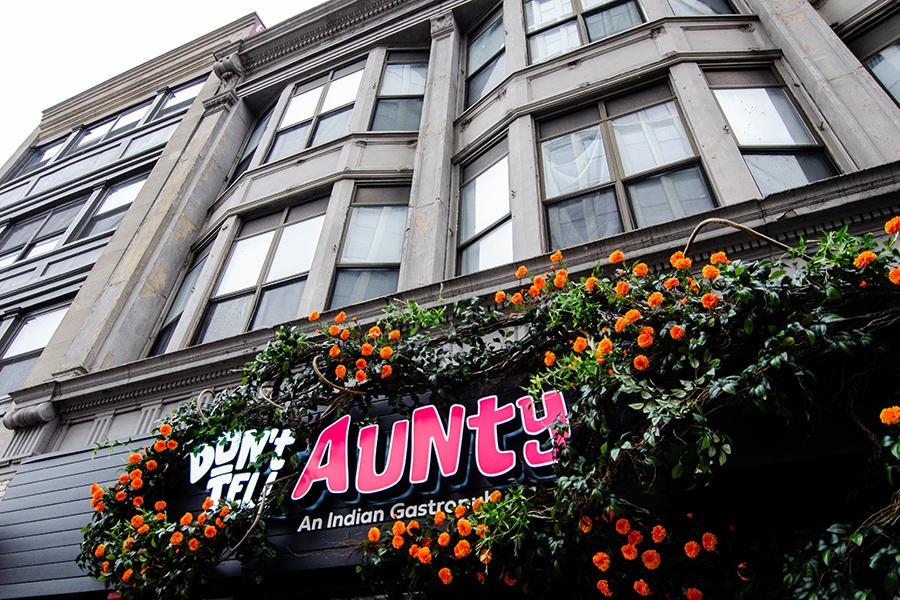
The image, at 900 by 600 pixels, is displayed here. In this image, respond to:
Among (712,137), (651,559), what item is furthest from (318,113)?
(651,559)

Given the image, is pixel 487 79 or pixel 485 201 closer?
pixel 485 201

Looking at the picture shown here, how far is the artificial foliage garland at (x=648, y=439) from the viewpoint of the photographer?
10.2ft

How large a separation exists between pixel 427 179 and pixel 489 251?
1794mm

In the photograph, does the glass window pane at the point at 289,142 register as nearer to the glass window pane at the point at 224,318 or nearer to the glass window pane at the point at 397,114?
the glass window pane at the point at 397,114

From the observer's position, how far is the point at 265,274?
8344mm

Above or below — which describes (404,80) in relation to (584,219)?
above

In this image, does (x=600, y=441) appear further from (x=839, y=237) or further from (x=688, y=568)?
(x=839, y=237)

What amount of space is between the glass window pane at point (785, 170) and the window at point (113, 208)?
13.4m

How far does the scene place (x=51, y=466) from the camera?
6.69 meters

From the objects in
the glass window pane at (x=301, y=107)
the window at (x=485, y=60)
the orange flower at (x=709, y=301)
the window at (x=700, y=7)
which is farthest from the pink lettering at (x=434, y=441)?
the glass window pane at (x=301, y=107)

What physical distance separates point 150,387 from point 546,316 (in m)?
5.53

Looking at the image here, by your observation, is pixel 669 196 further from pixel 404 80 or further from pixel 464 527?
pixel 404 80

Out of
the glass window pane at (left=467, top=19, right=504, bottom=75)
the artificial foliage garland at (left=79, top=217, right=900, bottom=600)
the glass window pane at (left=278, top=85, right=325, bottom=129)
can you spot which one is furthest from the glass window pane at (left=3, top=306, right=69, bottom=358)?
the glass window pane at (left=467, top=19, right=504, bottom=75)

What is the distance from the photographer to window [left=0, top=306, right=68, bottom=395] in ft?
35.5
